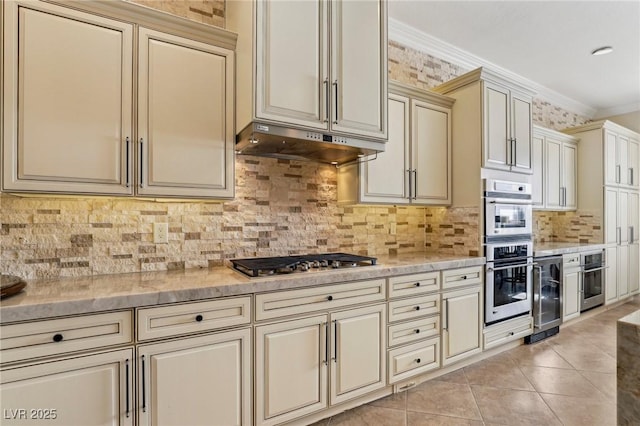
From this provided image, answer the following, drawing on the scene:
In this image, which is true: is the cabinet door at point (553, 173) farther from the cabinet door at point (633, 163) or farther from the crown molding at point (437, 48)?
the cabinet door at point (633, 163)

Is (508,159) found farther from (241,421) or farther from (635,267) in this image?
(635,267)

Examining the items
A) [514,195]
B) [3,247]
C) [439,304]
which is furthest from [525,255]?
[3,247]

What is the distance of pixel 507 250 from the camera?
304cm

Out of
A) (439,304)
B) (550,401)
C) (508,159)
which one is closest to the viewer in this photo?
(550,401)

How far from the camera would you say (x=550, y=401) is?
2.31 m

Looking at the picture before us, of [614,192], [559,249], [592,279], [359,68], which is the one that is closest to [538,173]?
[559,249]

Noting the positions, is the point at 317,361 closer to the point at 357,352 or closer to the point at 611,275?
the point at 357,352

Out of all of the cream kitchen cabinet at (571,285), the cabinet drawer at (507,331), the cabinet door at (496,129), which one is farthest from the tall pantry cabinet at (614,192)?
the cabinet door at (496,129)

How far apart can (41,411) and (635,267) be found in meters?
6.90

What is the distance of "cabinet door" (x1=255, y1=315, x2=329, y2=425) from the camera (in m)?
1.79

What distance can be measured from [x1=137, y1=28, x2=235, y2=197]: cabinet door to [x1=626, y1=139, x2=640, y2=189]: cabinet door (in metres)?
5.80

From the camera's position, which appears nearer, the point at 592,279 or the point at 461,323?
the point at 461,323

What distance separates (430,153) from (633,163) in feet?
13.7

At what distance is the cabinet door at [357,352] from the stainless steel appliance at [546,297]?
6.58 ft
